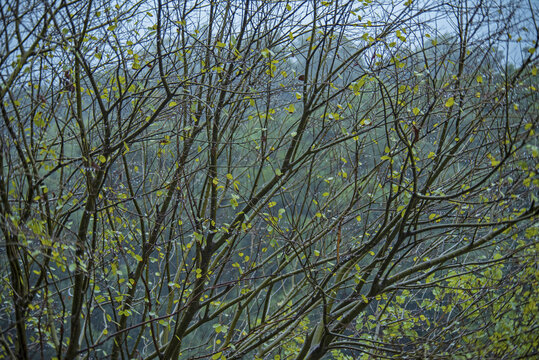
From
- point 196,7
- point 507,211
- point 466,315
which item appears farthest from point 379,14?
point 466,315

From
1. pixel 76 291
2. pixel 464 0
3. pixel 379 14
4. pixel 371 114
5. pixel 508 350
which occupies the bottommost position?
pixel 508 350

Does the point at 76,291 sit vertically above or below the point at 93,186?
below

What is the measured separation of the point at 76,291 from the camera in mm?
3658

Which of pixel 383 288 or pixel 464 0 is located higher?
pixel 464 0

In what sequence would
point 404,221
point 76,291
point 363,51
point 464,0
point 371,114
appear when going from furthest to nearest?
point 371,114, point 363,51, point 464,0, point 76,291, point 404,221

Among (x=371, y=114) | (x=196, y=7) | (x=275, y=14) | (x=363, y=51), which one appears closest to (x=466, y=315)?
(x=371, y=114)

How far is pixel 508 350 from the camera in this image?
12.3 feet

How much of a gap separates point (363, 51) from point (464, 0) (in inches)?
33.9

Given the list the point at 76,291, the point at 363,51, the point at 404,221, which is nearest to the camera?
the point at 404,221

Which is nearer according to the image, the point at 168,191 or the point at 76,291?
the point at 76,291

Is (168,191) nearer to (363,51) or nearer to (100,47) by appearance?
(100,47)

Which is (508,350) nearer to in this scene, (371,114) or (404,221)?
(404,221)

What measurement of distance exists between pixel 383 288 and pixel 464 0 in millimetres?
2323

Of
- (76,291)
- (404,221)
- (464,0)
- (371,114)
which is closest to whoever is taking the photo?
(404,221)
